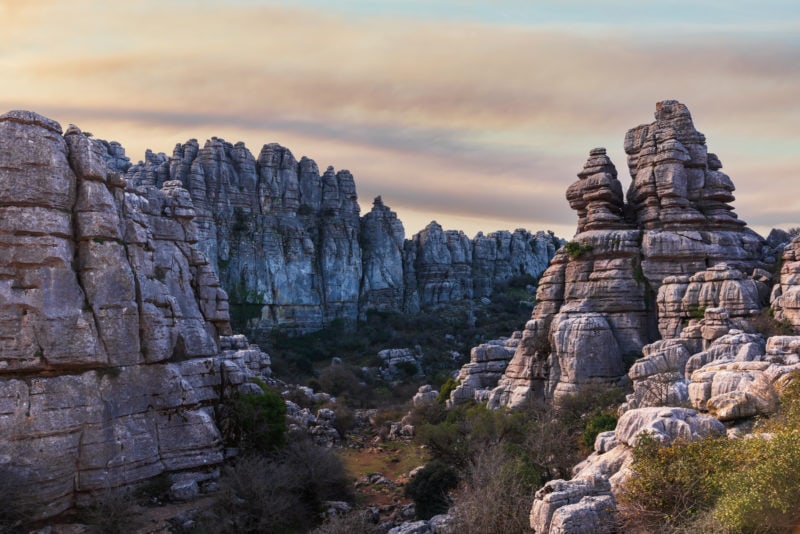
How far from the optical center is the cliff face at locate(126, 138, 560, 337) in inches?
2657

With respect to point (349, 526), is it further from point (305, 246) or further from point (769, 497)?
point (305, 246)

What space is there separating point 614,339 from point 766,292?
264 inches

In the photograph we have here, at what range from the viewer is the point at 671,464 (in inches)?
463

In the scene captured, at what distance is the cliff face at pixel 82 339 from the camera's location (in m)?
17.8

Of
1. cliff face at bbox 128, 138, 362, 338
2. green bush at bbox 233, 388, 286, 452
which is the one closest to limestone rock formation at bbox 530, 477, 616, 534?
green bush at bbox 233, 388, 286, 452

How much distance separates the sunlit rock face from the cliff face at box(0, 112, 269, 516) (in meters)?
15.7

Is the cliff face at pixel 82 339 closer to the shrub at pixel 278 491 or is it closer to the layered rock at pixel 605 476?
the shrub at pixel 278 491

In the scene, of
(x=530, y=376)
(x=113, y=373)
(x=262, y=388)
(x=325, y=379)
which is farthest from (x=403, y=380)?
(x=113, y=373)

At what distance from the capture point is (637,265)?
102 ft

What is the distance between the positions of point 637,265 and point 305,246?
156ft

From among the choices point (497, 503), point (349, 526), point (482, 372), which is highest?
point (482, 372)

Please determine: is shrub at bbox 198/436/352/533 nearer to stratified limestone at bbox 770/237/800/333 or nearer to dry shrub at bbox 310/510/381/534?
dry shrub at bbox 310/510/381/534

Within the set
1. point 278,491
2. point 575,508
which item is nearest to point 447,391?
point 278,491

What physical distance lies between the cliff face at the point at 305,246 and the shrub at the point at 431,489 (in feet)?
150
